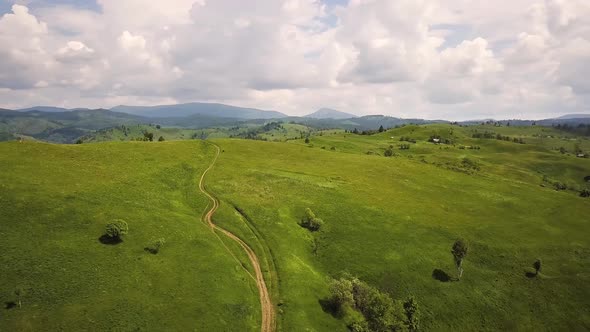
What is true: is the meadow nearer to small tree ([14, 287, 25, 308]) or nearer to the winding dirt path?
small tree ([14, 287, 25, 308])

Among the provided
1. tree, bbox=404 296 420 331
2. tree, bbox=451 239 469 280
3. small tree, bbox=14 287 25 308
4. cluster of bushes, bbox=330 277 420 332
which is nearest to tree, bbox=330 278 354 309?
cluster of bushes, bbox=330 277 420 332

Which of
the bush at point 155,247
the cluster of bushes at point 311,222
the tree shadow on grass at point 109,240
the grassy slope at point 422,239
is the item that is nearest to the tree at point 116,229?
the tree shadow on grass at point 109,240

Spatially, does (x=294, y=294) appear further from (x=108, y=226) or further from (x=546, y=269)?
(x=546, y=269)

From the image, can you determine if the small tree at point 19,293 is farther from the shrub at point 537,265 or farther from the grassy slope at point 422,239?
the shrub at point 537,265

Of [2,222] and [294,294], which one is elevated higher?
[2,222]

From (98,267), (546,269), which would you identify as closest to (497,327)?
(546,269)
